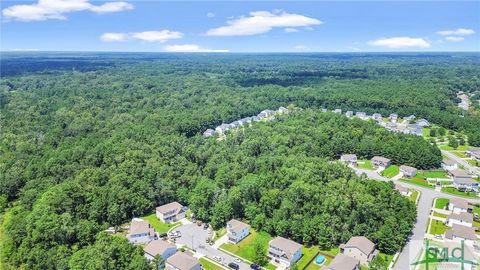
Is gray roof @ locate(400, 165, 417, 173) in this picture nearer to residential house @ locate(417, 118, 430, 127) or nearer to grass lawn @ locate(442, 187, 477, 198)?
grass lawn @ locate(442, 187, 477, 198)

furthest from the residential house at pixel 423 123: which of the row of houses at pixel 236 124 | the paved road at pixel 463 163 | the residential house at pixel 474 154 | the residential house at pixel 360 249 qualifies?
the residential house at pixel 360 249

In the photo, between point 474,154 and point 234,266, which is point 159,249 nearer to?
point 234,266

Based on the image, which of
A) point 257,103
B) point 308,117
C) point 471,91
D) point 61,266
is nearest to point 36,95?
point 257,103

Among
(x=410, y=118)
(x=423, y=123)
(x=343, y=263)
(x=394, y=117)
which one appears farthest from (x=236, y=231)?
(x=394, y=117)

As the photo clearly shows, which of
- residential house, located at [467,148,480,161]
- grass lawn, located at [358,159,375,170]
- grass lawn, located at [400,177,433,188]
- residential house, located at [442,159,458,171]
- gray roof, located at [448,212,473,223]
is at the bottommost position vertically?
grass lawn, located at [400,177,433,188]

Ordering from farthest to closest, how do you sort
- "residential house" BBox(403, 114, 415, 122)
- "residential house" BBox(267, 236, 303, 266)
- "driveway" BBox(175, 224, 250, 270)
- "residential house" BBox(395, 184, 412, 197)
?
"residential house" BBox(403, 114, 415, 122)
"residential house" BBox(395, 184, 412, 197)
"driveway" BBox(175, 224, 250, 270)
"residential house" BBox(267, 236, 303, 266)

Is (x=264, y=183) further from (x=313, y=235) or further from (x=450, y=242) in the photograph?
(x=450, y=242)

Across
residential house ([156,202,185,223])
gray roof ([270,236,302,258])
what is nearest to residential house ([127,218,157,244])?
residential house ([156,202,185,223])
